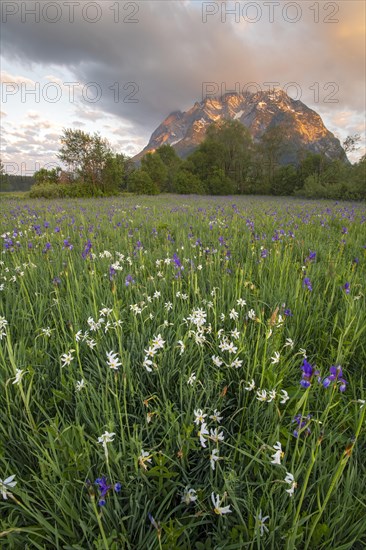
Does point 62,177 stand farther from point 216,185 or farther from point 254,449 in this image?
point 254,449

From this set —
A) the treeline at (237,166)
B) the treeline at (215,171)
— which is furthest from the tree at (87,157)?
the treeline at (237,166)

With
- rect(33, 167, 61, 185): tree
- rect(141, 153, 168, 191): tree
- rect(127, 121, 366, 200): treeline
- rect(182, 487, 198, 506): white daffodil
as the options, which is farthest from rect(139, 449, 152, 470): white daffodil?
rect(141, 153, 168, 191): tree

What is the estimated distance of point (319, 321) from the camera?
233cm

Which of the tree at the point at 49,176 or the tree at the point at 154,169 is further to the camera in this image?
the tree at the point at 154,169

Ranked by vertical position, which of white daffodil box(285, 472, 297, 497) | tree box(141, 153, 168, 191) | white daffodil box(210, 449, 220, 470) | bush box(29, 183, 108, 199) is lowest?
white daffodil box(210, 449, 220, 470)

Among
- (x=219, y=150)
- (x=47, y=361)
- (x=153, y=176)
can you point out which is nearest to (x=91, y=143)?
(x=153, y=176)

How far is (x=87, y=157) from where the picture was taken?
34.6 meters

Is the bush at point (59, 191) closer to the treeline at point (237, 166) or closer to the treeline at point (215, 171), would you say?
the treeline at point (215, 171)

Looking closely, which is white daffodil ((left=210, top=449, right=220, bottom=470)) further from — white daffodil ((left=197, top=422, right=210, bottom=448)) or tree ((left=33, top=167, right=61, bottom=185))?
tree ((left=33, top=167, right=61, bottom=185))

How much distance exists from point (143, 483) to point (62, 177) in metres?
40.1

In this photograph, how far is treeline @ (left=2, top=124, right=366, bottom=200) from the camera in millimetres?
29516

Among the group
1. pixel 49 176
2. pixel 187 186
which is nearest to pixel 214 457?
pixel 49 176

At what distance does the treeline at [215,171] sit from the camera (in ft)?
96.8

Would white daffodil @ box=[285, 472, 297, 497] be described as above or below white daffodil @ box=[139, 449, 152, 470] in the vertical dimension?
above
